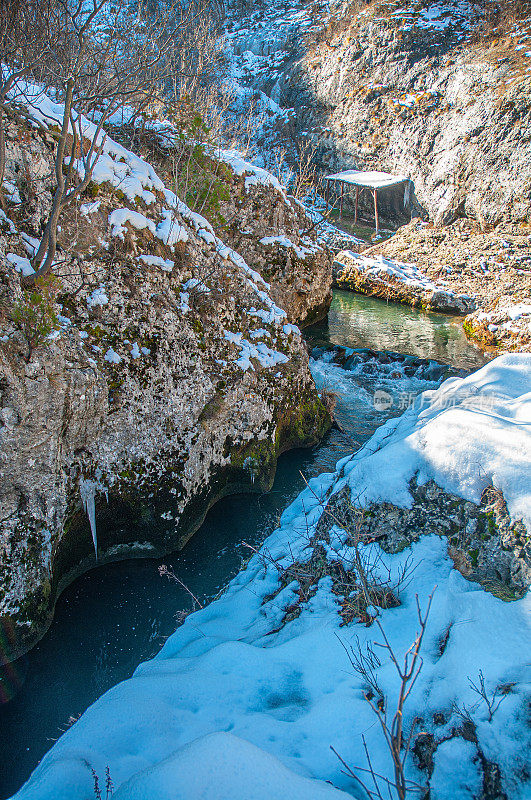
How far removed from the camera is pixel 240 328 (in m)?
6.91

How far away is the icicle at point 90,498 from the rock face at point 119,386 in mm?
14

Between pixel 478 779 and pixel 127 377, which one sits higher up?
pixel 127 377

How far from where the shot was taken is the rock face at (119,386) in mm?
4164

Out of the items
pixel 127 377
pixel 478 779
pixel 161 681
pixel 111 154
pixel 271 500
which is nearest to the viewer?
pixel 478 779

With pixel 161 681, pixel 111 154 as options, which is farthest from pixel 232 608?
pixel 111 154

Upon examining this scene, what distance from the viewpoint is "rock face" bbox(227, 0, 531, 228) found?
2294cm

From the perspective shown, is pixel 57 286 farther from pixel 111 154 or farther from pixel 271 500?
pixel 271 500

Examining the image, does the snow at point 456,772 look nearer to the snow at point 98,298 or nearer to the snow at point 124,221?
the snow at point 98,298

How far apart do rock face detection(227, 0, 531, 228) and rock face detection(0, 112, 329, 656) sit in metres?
21.1

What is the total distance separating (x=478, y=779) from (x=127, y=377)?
460 cm

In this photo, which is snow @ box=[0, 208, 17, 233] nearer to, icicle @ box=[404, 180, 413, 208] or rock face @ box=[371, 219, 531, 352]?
rock face @ box=[371, 219, 531, 352]

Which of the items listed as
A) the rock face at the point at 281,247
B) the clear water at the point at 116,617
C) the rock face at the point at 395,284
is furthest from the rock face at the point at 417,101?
the clear water at the point at 116,617

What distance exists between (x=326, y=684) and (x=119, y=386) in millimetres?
3713

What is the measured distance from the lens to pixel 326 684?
2.75m
